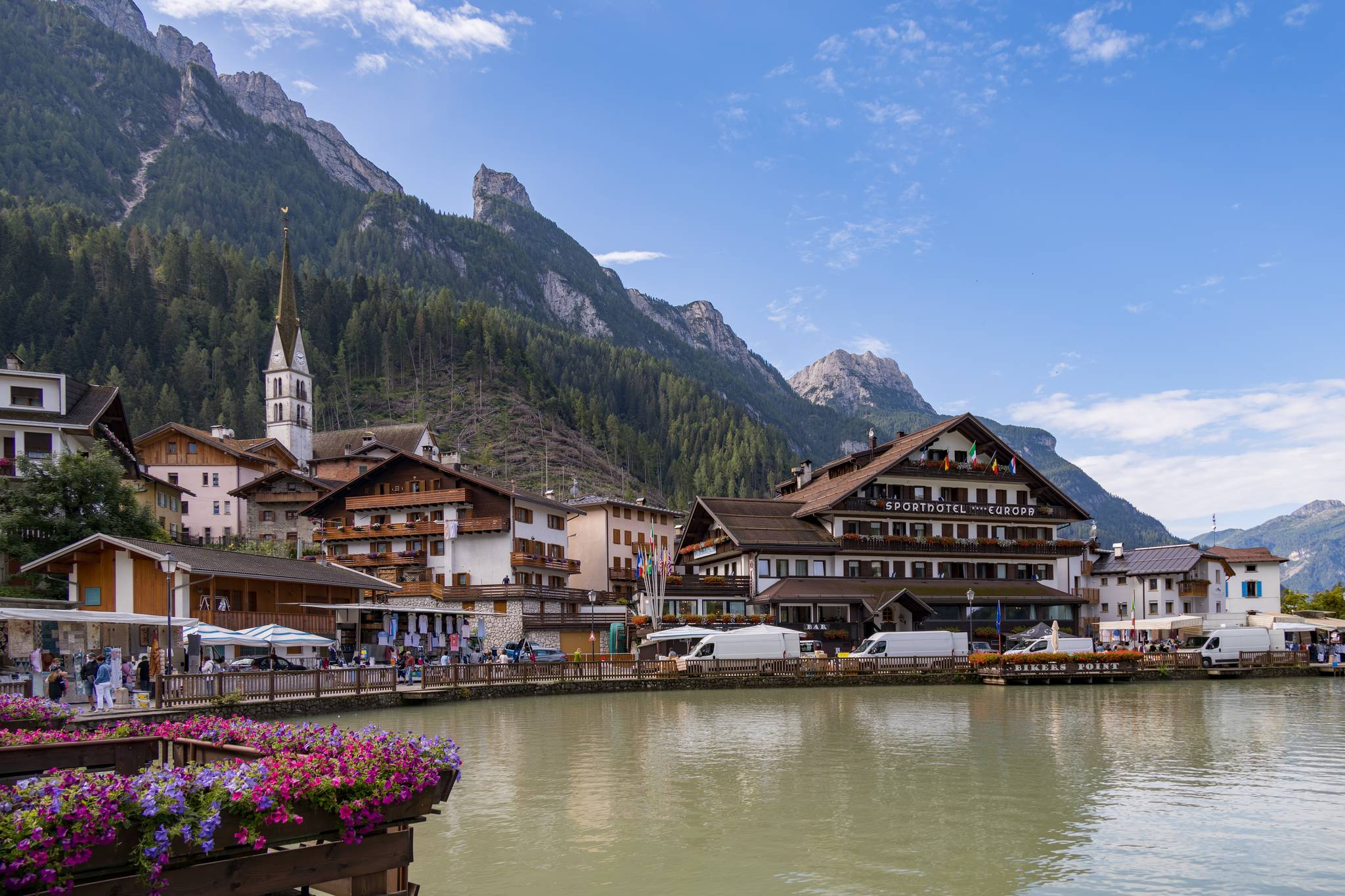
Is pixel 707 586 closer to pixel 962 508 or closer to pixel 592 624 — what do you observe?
pixel 592 624

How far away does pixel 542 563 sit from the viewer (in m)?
75.2

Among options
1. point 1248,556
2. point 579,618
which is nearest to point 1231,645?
point 1248,556

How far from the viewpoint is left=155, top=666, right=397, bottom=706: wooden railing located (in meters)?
37.9

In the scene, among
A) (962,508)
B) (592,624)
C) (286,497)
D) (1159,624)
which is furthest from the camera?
(286,497)

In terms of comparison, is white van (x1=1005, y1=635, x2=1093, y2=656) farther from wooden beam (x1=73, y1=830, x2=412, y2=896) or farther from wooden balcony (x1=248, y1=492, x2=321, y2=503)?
wooden balcony (x1=248, y1=492, x2=321, y2=503)

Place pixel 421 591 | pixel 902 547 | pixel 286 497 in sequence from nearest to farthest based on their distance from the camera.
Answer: pixel 421 591 < pixel 902 547 < pixel 286 497

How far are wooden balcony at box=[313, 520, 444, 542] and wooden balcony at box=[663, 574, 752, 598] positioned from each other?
16.0 meters

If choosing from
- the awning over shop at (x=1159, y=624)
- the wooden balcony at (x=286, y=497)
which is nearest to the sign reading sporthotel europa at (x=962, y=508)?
the awning over shop at (x=1159, y=624)

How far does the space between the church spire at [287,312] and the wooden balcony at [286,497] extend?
6105 cm

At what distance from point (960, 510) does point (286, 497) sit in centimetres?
5897

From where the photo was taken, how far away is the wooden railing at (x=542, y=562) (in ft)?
238

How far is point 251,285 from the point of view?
7323 inches

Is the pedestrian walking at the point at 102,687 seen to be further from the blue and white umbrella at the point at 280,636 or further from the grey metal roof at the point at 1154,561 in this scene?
the grey metal roof at the point at 1154,561

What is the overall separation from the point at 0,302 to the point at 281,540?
290ft
